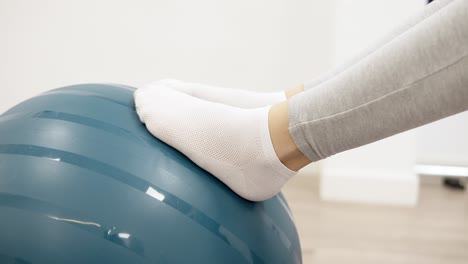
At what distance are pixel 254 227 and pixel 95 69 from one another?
5.38 feet

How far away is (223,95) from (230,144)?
0.22m

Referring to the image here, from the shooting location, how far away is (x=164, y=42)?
7.45ft

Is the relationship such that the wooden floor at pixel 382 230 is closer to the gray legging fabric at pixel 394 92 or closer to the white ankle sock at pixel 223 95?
the white ankle sock at pixel 223 95

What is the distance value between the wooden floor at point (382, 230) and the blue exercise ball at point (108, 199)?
76cm

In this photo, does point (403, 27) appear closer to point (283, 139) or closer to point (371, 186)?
point (283, 139)

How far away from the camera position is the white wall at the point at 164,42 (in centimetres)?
218

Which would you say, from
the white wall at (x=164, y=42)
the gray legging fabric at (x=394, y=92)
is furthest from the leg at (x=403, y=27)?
the white wall at (x=164, y=42)

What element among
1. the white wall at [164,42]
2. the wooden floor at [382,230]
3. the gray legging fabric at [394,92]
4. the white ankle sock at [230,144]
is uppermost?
the gray legging fabric at [394,92]

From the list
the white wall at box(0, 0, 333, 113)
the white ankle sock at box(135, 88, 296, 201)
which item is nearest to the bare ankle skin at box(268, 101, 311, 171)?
the white ankle sock at box(135, 88, 296, 201)

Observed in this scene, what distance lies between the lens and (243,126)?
2.76 feet

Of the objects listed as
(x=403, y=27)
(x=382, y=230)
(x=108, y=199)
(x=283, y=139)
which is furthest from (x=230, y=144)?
(x=382, y=230)

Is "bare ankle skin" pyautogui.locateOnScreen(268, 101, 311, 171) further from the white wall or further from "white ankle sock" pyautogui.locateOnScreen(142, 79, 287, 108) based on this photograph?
the white wall

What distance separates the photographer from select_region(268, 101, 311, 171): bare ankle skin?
2.63 feet

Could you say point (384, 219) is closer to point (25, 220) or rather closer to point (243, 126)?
point (243, 126)
